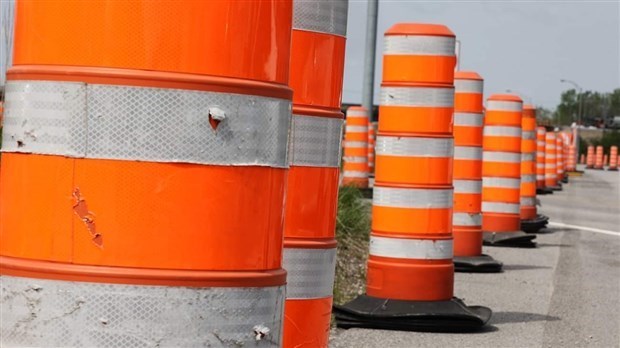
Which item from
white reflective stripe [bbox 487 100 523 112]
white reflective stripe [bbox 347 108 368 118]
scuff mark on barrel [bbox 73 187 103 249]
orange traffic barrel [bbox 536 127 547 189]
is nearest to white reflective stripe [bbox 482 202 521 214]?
white reflective stripe [bbox 487 100 523 112]

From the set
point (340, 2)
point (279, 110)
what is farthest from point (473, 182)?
point (279, 110)

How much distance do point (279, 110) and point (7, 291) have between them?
75 cm

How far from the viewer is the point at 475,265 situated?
46.2 feet

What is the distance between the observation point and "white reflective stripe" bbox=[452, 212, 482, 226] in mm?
14602

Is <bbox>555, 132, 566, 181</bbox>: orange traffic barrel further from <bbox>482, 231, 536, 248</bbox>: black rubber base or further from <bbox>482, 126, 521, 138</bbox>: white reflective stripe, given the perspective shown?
<bbox>482, 231, 536, 248</bbox>: black rubber base

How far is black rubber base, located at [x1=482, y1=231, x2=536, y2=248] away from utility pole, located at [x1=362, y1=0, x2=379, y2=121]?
7311 mm

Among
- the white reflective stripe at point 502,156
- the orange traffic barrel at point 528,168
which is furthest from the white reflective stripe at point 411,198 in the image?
the orange traffic barrel at point 528,168

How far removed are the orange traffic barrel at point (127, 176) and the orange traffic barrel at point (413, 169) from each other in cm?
675

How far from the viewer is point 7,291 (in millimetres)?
3131

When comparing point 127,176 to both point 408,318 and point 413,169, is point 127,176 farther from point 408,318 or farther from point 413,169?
point 413,169

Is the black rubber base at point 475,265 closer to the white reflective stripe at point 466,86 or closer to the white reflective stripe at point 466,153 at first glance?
the white reflective stripe at point 466,153

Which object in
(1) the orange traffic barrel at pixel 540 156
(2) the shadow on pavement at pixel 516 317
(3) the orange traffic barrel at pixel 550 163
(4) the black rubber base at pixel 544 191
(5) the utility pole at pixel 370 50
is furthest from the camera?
(3) the orange traffic barrel at pixel 550 163

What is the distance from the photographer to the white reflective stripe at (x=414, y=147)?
9.91 m

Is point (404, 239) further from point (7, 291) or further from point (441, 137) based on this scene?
point (7, 291)
